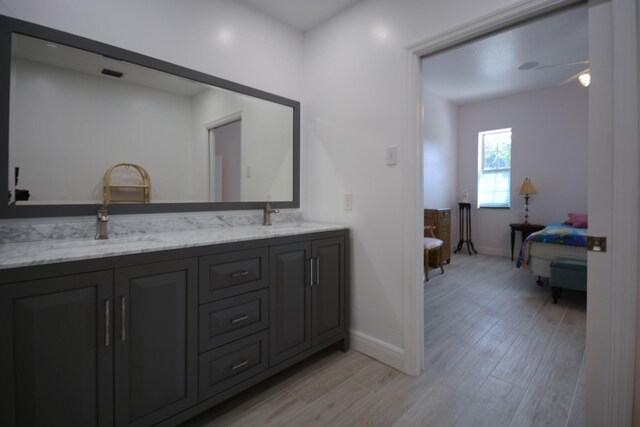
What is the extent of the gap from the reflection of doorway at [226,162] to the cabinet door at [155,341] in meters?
0.81

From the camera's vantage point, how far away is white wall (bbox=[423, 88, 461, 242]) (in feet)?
16.2

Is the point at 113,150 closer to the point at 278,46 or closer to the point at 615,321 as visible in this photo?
the point at 278,46

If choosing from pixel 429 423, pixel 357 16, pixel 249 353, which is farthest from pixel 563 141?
pixel 249 353

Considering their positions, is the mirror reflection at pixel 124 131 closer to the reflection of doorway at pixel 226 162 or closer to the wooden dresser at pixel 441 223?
the reflection of doorway at pixel 226 162

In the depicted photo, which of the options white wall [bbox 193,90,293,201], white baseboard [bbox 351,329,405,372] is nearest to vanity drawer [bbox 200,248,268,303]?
white wall [bbox 193,90,293,201]

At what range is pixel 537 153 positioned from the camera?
4.92 meters

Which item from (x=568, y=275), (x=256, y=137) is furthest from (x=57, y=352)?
(x=568, y=275)

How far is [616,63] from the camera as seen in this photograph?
1.18 meters

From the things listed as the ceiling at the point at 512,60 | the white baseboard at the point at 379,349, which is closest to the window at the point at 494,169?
the ceiling at the point at 512,60

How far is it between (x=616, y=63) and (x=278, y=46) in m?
2.04

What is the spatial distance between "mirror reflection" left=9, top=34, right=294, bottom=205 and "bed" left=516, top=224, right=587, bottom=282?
119 inches

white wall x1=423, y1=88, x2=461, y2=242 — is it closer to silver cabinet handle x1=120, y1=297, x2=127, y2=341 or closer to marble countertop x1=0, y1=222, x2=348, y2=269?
marble countertop x1=0, y1=222, x2=348, y2=269

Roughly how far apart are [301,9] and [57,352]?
2.43 metres

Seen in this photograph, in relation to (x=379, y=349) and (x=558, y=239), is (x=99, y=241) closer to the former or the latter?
(x=379, y=349)
